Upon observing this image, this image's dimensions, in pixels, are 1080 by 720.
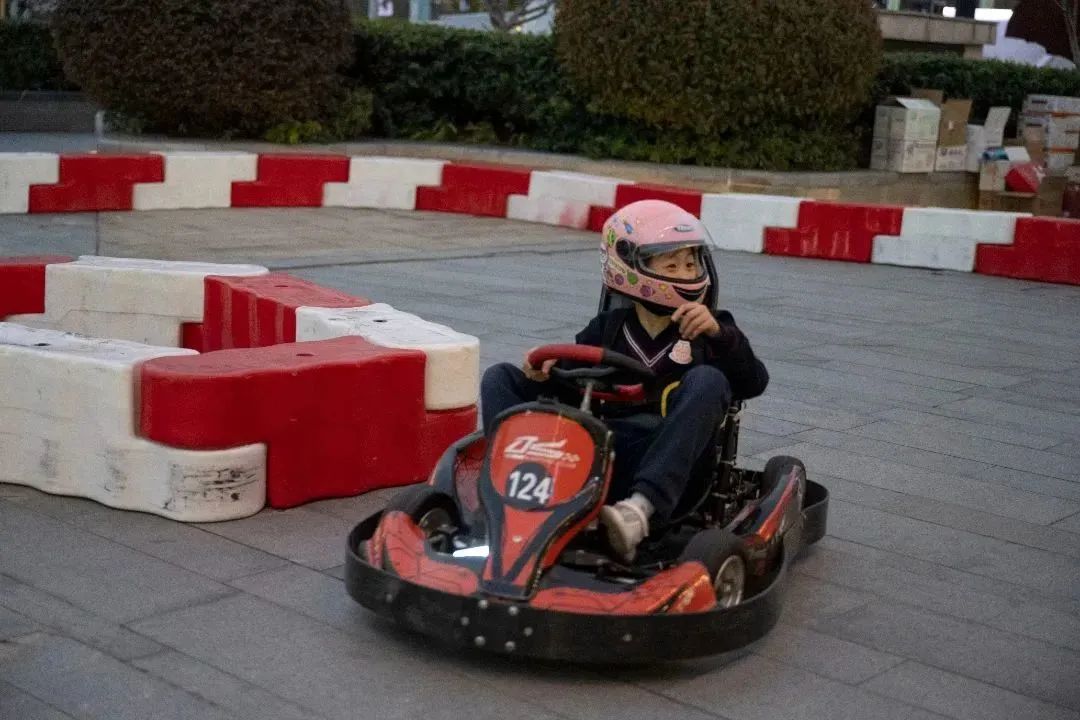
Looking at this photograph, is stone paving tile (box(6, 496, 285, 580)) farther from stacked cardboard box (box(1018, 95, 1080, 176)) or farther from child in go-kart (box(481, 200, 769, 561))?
stacked cardboard box (box(1018, 95, 1080, 176))

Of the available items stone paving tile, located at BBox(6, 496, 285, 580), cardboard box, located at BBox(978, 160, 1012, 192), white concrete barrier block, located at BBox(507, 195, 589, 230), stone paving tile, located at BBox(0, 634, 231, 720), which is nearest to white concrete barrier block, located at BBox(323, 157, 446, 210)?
white concrete barrier block, located at BBox(507, 195, 589, 230)

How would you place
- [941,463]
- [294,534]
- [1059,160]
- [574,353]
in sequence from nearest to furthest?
[574,353]
[294,534]
[941,463]
[1059,160]

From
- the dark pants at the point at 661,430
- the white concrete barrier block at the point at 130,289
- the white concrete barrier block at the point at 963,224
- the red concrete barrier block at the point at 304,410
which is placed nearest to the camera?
the dark pants at the point at 661,430

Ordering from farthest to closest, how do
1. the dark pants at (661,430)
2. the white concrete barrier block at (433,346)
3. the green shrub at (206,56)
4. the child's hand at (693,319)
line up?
the green shrub at (206,56) → the white concrete barrier block at (433,346) → the child's hand at (693,319) → the dark pants at (661,430)

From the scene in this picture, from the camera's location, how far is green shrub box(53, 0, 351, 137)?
12.4m

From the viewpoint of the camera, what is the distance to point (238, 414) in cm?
426

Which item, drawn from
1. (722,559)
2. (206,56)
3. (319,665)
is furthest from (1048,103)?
(319,665)

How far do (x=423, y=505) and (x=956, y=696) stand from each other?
4.20 feet

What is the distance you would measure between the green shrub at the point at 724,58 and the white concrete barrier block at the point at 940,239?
229 centimetres

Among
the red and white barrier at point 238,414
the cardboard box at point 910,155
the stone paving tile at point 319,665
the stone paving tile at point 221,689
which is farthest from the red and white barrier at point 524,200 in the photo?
the stone paving tile at point 221,689

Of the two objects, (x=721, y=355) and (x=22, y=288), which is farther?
(x=22, y=288)

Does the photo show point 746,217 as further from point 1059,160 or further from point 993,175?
point 1059,160

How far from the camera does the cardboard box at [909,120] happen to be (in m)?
13.1

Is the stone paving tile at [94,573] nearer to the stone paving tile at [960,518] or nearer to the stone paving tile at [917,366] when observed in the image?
the stone paving tile at [960,518]
